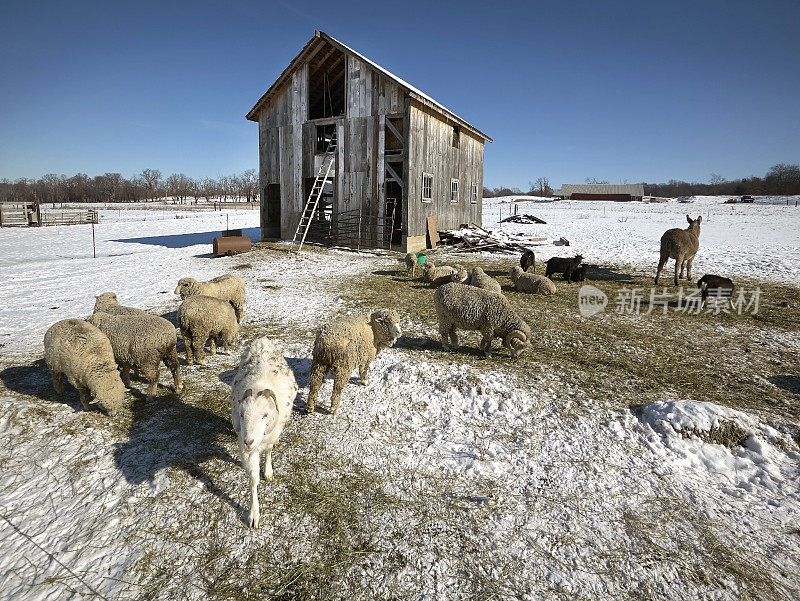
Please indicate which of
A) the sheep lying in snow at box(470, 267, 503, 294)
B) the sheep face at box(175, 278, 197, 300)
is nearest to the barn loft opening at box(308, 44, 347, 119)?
the sheep lying in snow at box(470, 267, 503, 294)

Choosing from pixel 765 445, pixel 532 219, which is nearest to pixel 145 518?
pixel 765 445

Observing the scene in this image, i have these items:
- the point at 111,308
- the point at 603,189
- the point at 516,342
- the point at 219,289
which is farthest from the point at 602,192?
the point at 111,308

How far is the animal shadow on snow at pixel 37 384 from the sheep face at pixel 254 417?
3.57m

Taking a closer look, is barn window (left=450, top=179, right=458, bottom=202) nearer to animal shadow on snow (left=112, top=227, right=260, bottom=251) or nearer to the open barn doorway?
the open barn doorway

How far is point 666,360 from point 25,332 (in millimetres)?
13359

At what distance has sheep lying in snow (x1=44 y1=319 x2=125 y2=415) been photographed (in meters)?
5.24

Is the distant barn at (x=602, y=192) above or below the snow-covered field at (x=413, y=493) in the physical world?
above

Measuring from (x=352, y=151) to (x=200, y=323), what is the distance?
51.8 ft

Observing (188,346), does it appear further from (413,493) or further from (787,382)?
(787,382)

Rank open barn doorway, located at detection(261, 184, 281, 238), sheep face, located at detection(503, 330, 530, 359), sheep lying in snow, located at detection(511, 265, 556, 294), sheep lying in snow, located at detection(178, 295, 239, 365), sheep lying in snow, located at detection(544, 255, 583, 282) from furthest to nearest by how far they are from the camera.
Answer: open barn doorway, located at detection(261, 184, 281, 238)
sheep lying in snow, located at detection(544, 255, 583, 282)
sheep lying in snow, located at detection(511, 265, 556, 294)
sheep face, located at detection(503, 330, 530, 359)
sheep lying in snow, located at detection(178, 295, 239, 365)

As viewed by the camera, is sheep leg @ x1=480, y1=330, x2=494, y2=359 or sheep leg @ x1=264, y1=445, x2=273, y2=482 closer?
sheep leg @ x1=264, y1=445, x2=273, y2=482

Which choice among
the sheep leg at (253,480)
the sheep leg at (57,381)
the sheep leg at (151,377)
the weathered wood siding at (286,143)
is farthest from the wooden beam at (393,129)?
the sheep leg at (253,480)

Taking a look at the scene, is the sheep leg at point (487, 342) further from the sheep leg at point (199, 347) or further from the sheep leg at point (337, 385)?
the sheep leg at point (199, 347)

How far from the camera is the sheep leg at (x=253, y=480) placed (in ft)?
12.4
